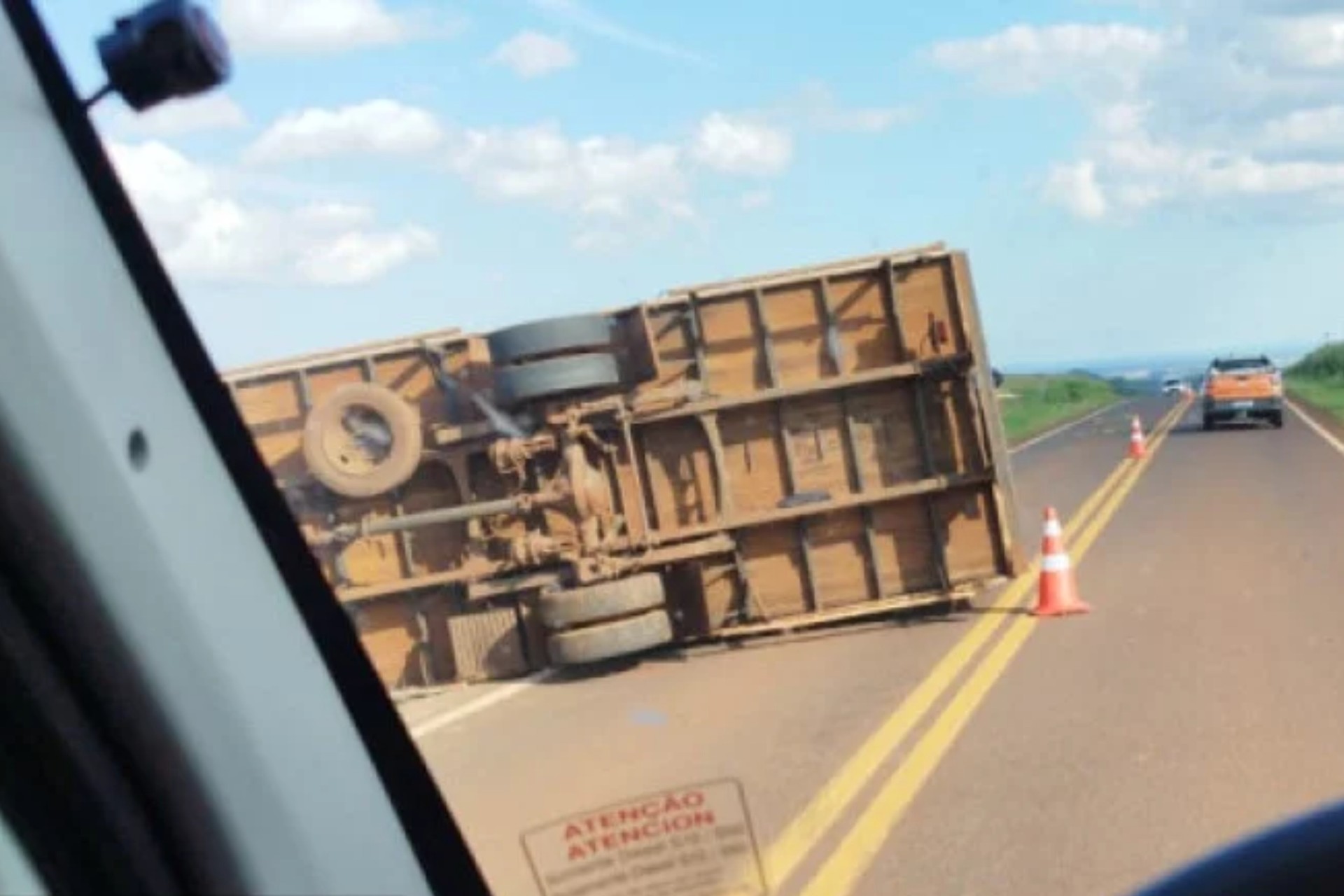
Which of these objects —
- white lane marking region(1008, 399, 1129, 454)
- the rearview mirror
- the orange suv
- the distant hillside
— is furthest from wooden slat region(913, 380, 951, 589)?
the distant hillside

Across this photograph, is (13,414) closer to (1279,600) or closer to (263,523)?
(263,523)

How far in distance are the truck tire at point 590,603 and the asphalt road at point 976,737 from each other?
44 cm

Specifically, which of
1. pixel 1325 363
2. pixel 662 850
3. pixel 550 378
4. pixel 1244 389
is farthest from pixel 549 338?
pixel 1325 363

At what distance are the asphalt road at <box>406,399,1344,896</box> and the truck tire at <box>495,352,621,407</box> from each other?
1.80 m

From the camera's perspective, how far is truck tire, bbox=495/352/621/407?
1208 cm

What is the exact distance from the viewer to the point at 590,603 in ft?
41.0

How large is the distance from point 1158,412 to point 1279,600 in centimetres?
6184

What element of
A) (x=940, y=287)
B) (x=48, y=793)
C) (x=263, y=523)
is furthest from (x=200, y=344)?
(x=940, y=287)

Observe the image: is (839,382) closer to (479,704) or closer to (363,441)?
(479,704)

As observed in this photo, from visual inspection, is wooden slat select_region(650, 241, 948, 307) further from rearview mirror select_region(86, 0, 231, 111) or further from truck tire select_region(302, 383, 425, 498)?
rearview mirror select_region(86, 0, 231, 111)

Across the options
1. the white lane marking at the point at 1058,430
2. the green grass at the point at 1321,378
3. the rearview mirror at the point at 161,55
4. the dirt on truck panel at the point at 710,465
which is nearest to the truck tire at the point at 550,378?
the dirt on truck panel at the point at 710,465

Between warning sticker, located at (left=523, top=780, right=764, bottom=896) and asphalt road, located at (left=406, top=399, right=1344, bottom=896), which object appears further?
asphalt road, located at (left=406, top=399, right=1344, bottom=896)

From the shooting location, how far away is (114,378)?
205 centimetres

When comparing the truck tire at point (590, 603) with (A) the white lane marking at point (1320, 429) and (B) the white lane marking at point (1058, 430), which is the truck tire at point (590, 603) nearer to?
(B) the white lane marking at point (1058, 430)
